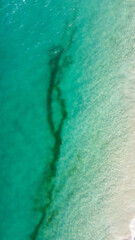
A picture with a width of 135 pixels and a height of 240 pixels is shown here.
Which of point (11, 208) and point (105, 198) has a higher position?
point (11, 208)

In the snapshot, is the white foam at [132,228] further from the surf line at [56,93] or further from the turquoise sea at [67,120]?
the surf line at [56,93]

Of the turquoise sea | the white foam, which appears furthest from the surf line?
the white foam

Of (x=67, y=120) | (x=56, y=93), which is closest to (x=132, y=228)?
(x=67, y=120)

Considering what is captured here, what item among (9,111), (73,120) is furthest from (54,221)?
(9,111)

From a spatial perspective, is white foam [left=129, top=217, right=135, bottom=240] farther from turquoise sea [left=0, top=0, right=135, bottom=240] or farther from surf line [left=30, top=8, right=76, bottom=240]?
surf line [left=30, top=8, right=76, bottom=240]

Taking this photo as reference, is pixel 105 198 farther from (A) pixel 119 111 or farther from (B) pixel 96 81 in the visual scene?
(B) pixel 96 81

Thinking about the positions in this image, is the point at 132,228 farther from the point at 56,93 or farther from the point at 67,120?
the point at 56,93

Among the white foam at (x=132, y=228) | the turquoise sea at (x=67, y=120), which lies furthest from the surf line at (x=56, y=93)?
the white foam at (x=132, y=228)
